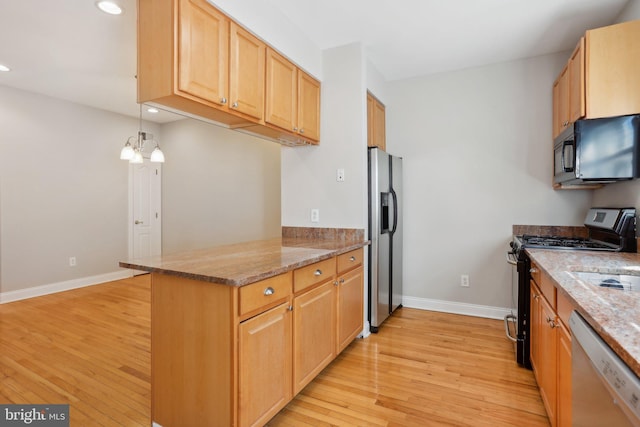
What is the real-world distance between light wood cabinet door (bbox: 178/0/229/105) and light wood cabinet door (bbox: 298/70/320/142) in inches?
33.8

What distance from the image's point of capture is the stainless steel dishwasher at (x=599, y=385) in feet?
2.30

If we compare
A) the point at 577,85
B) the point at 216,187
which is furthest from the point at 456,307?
the point at 216,187

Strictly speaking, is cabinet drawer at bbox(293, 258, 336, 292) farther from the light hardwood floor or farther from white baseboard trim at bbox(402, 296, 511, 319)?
white baseboard trim at bbox(402, 296, 511, 319)

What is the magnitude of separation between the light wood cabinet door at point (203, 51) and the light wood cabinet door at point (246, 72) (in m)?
0.06

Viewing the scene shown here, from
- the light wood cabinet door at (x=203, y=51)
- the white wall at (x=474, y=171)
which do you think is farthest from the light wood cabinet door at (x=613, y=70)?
the light wood cabinet door at (x=203, y=51)

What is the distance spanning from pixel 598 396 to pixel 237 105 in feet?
6.99

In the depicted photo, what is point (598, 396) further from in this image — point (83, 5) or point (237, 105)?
point (83, 5)

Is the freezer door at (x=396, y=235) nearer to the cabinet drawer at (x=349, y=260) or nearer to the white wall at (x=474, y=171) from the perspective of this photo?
the white wall at (x=474, y=171)

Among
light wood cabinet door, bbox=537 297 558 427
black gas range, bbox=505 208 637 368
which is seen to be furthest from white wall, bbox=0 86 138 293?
light wood cabinet door, bbox=537 297 558 427

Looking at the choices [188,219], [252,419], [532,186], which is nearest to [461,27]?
[532,186]

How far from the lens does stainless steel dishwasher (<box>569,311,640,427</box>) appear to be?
700 millimetres

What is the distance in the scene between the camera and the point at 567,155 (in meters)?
2.42

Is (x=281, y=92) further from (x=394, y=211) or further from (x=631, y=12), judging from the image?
(x=631, y=12)

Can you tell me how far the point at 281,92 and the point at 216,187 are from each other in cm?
288
